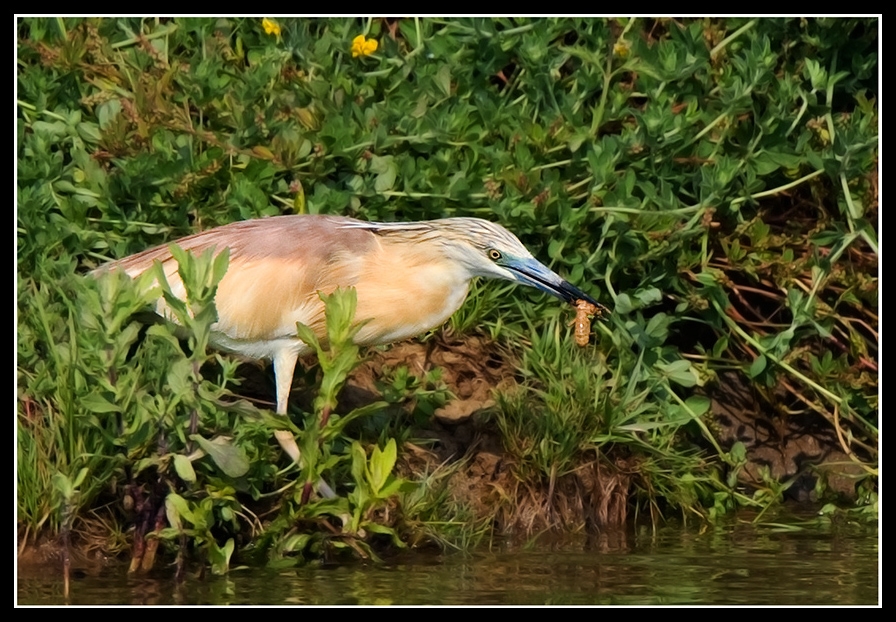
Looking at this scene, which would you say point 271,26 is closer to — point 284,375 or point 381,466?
point 284,375

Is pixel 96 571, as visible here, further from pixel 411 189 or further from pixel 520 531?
pixel 411 189

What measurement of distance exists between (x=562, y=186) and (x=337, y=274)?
4.18 feet

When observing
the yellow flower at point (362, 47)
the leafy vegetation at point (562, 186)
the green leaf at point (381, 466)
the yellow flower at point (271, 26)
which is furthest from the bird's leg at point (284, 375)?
the yellow flower at point (271, 26)

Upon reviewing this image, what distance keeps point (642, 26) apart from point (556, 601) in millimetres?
3579

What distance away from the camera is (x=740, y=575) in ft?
20.9

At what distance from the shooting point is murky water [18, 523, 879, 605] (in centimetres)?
580

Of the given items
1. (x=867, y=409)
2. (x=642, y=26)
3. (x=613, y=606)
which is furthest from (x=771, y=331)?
(x=613, y=606)

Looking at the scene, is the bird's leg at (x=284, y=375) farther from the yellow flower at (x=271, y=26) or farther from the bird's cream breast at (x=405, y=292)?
the yellow flower at (x=271, y=26)

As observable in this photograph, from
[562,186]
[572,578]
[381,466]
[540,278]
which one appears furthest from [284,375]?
[562,186]

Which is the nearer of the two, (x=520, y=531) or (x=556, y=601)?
(x=556, y=601)

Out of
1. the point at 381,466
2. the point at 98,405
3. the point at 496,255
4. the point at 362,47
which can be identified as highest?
the point at 362,47

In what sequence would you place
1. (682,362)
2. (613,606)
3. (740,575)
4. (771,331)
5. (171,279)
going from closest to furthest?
(613,606) → (740,575) → (171,279) → (682,362) → (771,331)

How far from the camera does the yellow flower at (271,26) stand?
810 centimetres

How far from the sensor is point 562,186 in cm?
757
